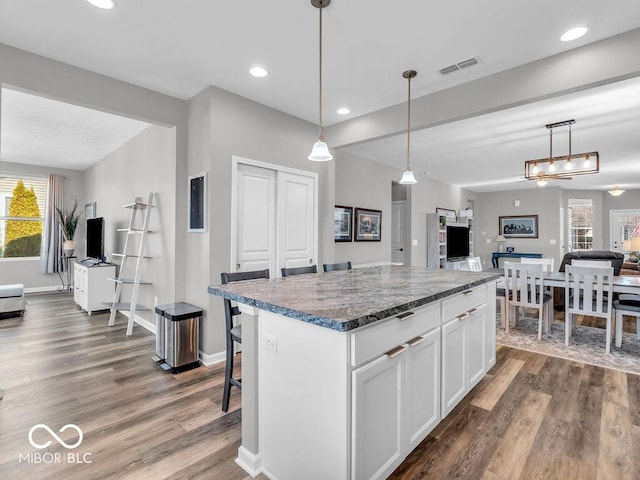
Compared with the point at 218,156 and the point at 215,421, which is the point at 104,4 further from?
the point at 215,421

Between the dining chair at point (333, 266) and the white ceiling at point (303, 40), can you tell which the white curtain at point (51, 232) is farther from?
the dining chair at point (333, 266)

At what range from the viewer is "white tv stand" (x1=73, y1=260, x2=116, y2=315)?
501 centimetres

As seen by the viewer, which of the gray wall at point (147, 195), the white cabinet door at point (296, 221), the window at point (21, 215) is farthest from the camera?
the window at point (21, 215)

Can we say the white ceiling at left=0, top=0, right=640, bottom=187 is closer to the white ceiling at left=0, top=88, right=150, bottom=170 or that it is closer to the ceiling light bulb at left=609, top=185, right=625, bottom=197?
the white ceiling at left=0, top=88, right=150, bottom=170

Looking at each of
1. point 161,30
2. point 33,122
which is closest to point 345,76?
point 161,30

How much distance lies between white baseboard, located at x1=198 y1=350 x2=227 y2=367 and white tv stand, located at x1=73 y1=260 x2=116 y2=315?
272 centimetres

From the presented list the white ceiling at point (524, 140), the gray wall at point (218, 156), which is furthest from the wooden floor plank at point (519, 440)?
the white ceiling at point (524, 140)

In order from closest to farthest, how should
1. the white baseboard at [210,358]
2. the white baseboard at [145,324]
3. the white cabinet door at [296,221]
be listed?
1. the white baseboard at [210,358]
2. the white cabinet door at [296,221]
3. the white baseboard at [145,324]

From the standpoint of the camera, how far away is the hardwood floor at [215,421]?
5.78 ft

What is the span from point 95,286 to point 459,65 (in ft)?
18.6

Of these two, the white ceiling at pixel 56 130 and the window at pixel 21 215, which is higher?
the white ceiling at pixel 56 130

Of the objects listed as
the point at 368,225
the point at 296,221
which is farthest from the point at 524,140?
the point at 296,221

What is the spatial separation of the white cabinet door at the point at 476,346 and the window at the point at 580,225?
9.18 m

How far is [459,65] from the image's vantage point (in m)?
2.80
